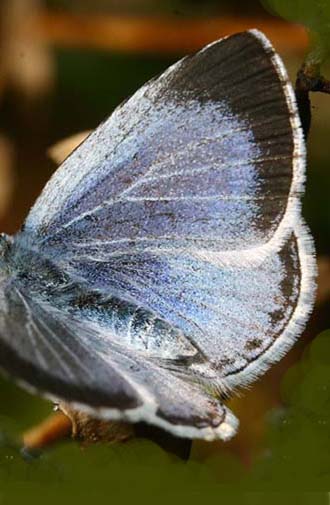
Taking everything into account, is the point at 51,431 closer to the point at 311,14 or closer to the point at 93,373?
the point at 93,373

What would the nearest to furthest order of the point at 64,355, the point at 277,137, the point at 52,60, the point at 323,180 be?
the point at 64,355 → the point at 277,137 → the point at 323,180 → the point at 52,60

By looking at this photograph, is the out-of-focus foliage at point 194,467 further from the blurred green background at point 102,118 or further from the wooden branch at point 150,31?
the wooden branch at point 150,31

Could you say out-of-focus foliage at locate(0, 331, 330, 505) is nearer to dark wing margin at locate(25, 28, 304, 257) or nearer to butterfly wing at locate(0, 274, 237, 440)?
butterfly wing at locate(0, 274, 237, 440)

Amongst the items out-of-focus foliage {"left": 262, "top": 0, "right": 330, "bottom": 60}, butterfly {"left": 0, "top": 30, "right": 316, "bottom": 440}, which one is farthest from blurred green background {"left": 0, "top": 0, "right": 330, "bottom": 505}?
butterfly {"left": 0, "top": 30, "right": 316, "bottom": 440}

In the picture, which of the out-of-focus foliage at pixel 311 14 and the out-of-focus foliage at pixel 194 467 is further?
the out-of-focus foliage at pixel 311 14


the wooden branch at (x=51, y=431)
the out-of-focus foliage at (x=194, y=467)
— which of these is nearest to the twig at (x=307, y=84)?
the out-of-focus foliage at (x=194, y=467)

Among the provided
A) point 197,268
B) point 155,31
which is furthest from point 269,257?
point 155,31

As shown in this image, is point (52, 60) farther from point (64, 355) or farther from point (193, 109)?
point (64, 355)
